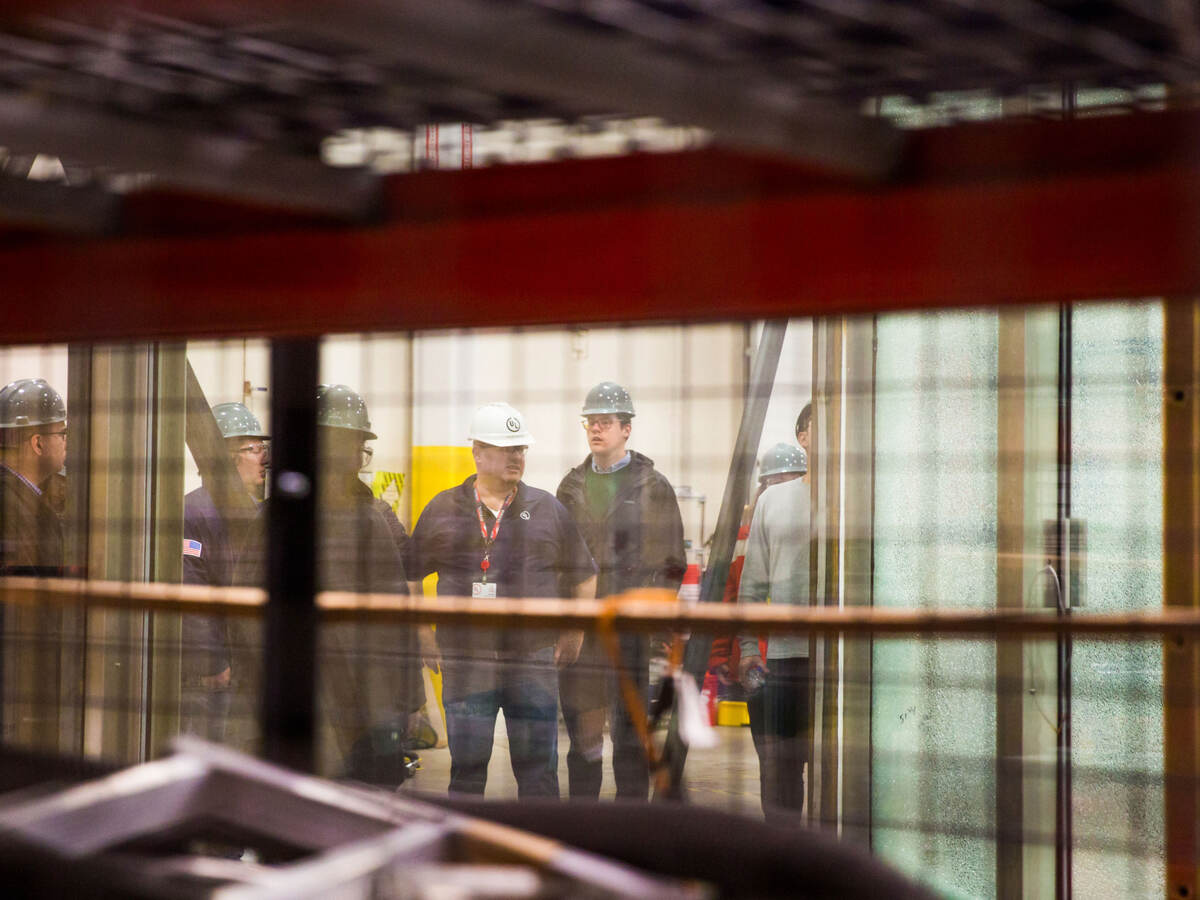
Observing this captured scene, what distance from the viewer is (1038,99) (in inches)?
30.2

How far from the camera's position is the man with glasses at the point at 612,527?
101 inches

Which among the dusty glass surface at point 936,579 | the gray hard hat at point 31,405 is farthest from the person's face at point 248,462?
the dusty glass surface at point 936,579

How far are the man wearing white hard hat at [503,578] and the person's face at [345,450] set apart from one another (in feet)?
0.63

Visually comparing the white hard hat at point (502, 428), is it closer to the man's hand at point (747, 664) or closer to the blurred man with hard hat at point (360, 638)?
the blurred man with hard hat at point (360, 638)

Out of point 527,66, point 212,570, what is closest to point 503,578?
point 212,570

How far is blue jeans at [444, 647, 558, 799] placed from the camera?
2.67 metres

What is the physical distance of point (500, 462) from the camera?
2.71 m

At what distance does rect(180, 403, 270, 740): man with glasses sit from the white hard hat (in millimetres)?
594

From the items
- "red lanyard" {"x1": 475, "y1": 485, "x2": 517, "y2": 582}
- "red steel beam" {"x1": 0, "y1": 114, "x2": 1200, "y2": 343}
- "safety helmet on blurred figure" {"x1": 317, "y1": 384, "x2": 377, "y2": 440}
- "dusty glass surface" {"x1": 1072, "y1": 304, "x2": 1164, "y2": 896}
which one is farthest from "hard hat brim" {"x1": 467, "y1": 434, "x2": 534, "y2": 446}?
"red steel beam" {"x1": 0, "y1": 114, "x2": 1200, "y2": 343}

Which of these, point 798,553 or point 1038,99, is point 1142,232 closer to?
point 1038,99

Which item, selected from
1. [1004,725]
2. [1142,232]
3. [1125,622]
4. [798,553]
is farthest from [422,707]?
[1142,232]

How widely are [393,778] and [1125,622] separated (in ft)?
5.38

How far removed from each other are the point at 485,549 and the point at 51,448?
1078mm

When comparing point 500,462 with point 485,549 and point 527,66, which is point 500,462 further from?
point 527,66
